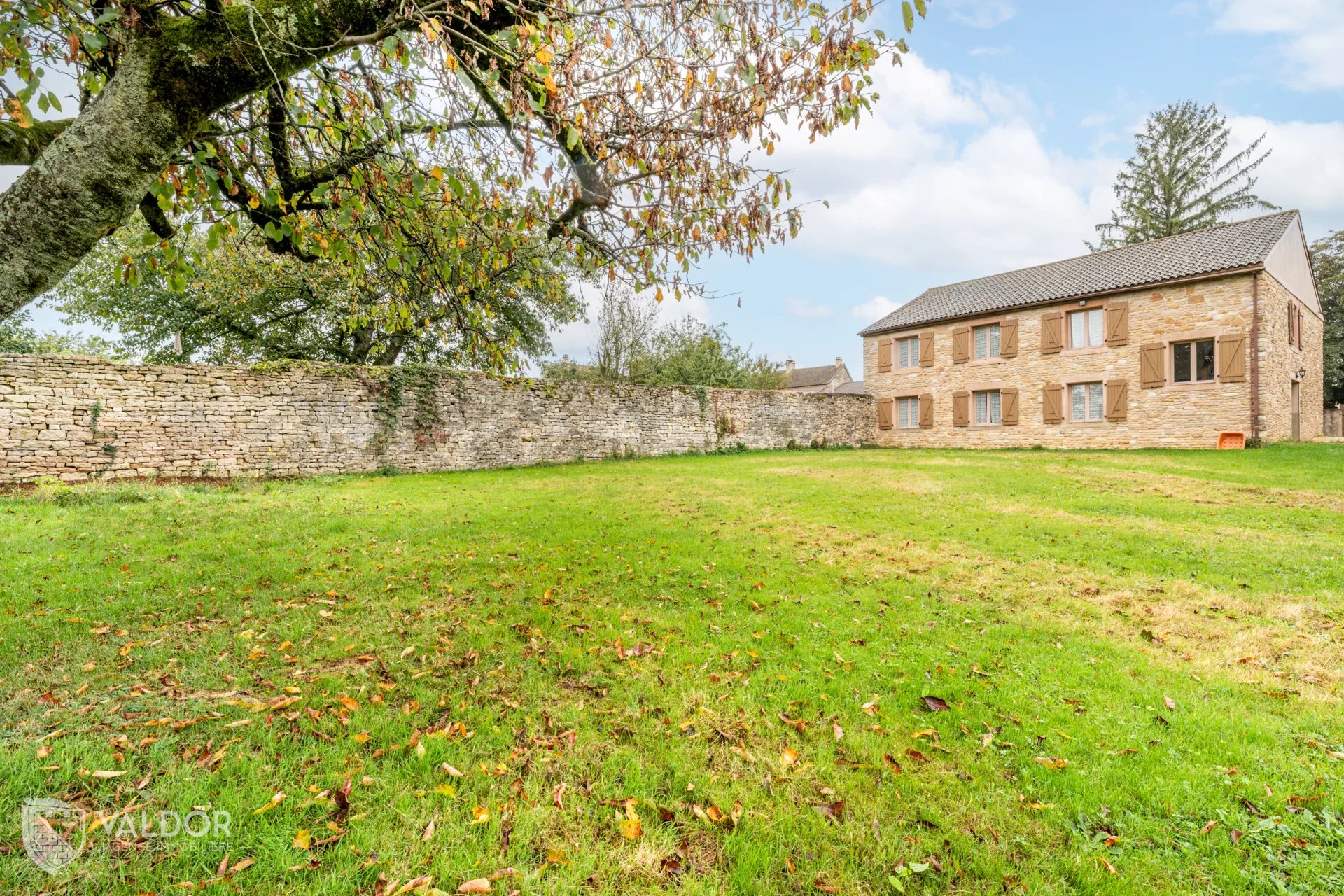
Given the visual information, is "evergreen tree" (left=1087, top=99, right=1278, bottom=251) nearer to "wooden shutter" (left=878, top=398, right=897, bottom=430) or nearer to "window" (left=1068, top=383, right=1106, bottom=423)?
"window" (left=1068, top=383, right=1106, bottom=423)

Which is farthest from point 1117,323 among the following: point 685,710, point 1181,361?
point 685,710

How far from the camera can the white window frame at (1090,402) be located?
17.7 meters

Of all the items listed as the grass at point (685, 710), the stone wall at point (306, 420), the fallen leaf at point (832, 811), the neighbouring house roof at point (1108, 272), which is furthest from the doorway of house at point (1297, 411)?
the fallen leaf at point (832, 811)

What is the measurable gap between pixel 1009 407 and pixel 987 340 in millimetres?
2752

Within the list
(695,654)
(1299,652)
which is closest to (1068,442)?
(1299,652)

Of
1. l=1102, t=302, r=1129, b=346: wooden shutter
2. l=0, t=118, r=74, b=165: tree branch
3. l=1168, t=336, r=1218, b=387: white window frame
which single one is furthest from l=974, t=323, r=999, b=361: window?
l=0, t=118, r=74, b=165: tree branch

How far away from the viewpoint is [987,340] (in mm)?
20281

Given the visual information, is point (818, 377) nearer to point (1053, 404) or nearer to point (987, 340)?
point (987, 340)

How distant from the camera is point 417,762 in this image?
224 cm

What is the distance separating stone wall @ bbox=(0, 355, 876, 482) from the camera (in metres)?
Result: 9.58

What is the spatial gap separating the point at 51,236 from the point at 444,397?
12.1m

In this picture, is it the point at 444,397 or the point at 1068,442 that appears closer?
the point at 444,397

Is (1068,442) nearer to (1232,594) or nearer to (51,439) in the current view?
(1232,594)

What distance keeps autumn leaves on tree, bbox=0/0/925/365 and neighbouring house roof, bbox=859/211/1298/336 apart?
767 inches
